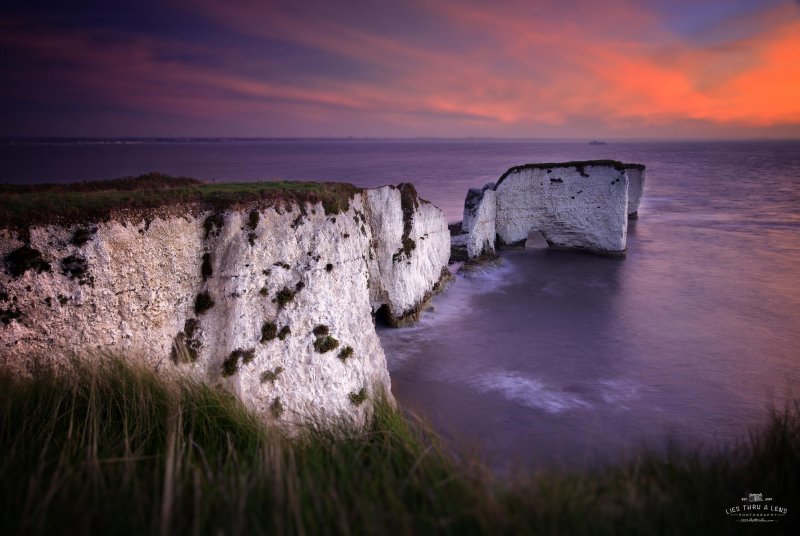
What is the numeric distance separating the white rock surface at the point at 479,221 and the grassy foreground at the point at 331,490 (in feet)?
57.7

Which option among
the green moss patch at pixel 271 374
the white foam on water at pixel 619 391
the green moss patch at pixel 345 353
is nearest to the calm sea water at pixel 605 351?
the white foam on water at pixel 619 391

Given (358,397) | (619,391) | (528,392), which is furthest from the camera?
(619,391)

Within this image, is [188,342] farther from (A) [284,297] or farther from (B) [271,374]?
(A) [284,297]

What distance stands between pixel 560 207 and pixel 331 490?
23.1 m

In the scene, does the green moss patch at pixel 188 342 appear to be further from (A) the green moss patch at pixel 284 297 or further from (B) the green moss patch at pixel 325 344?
(B) the green moss patch at pixel 325 344

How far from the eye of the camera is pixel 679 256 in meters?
23.3

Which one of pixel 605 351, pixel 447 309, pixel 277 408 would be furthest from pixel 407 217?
pixel 277 408

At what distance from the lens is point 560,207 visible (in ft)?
78.6

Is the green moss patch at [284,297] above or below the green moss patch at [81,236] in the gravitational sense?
below

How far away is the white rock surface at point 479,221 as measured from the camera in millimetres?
21750

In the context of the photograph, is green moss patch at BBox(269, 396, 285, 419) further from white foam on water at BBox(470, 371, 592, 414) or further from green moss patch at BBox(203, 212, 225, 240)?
white foam on water at BBox(470, 371, 592, 414)

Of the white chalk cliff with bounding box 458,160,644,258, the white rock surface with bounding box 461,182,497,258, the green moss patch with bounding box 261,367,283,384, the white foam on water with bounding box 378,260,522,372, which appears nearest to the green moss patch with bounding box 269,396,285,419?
the green moss patch with bounding box 261,367,283,384

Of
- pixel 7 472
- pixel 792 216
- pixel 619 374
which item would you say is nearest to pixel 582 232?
pixel 619 374

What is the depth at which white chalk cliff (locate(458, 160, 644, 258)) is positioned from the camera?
22.9 metres
